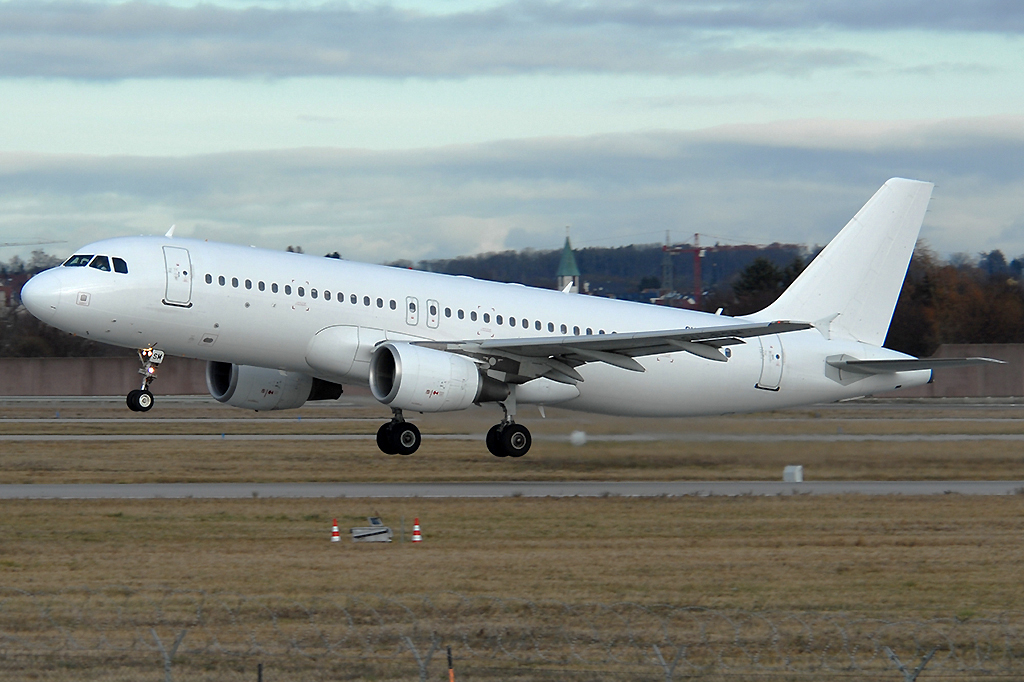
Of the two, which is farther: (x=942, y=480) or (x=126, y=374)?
(x=126, y=374)

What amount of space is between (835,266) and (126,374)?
181ft

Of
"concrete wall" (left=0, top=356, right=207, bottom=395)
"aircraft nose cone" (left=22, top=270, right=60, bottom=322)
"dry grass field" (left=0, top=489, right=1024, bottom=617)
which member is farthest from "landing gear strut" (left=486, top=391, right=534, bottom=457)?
"concrete wall" (left=0, top=356, right=207, bottom=395)

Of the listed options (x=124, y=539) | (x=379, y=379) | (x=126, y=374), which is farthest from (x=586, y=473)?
(x=126, y=374)

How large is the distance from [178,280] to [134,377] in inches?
2096

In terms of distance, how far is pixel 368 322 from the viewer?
2848 centimetres

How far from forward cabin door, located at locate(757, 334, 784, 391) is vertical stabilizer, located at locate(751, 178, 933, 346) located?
3.79 feet

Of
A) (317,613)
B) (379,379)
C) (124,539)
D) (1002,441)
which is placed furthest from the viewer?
(1002,441)

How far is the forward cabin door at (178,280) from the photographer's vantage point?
86.7 ft

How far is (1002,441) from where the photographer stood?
39594 millimetres

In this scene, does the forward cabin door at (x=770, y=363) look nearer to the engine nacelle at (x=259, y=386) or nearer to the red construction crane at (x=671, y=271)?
the engine nacelle at (x=259, y=386)

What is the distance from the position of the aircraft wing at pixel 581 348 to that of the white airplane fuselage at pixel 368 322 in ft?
2.41

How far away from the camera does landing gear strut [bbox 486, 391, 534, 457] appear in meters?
29.6

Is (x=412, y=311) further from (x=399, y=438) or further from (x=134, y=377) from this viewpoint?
(x=134, y=377)

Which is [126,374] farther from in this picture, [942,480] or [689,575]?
[689,575]
